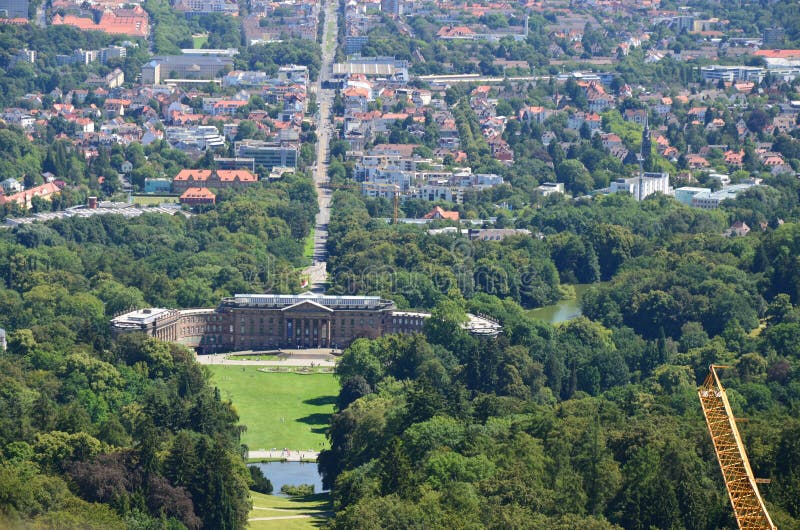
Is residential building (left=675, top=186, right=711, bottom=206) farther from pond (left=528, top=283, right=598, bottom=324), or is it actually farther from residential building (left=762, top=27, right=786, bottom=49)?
residential building (left=762, top=27, right=786, bottom=49)

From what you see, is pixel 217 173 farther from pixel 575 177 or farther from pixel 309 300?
pixel 309 300

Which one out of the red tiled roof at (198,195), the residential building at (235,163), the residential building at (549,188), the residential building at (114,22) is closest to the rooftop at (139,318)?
the red tiled roof at (198,195)

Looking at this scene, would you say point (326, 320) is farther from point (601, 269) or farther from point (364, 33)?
point (364, 33)

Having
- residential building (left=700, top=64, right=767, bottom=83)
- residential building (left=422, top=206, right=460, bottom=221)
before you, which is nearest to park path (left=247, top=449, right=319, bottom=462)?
residential building (left=422, top=206, right=460, bottom=221)

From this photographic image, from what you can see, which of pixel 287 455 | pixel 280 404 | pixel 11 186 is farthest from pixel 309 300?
pixel 11 186

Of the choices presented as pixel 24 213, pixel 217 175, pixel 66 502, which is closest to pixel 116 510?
pixel 66 502

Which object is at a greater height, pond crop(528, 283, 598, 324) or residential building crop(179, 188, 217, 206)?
residential building crop(179, 188, 217, 206)
